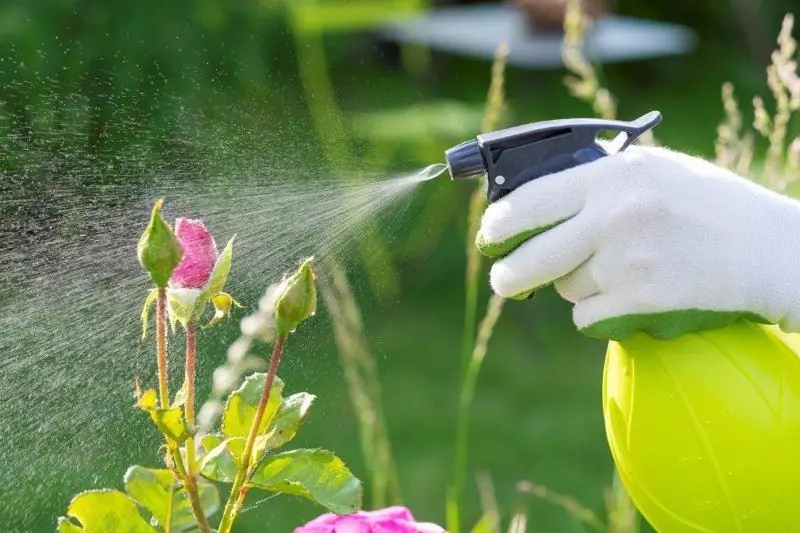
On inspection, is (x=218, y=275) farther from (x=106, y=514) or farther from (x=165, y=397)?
(x=106, y=514)

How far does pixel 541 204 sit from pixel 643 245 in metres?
0.09

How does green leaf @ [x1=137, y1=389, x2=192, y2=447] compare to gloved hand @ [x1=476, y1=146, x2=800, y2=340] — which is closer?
green leaf @ [x1=137, y1=389, x2=192, y2=447]

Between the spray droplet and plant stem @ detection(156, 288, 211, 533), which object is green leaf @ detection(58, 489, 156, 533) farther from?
the spray droplet

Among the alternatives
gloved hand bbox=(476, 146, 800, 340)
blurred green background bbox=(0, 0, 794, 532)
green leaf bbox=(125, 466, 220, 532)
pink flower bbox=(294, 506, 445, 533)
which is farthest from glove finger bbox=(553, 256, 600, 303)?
blurred green background bbox=(0, 0, 794, 532)

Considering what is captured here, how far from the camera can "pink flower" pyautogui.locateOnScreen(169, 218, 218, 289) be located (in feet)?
2.49

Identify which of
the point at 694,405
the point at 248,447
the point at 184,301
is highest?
the point at 184,301

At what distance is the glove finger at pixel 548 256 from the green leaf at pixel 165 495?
282 mm

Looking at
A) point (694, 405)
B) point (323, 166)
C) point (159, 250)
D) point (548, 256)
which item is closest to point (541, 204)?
point (548, 256)

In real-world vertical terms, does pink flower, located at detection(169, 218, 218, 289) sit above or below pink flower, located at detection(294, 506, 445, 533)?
above

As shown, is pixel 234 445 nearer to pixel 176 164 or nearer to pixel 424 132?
pixel 176 164

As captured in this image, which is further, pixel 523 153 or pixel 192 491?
pixel 523 153

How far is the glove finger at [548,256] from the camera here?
0.89 metres

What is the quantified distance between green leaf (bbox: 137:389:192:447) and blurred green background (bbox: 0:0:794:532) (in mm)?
1123

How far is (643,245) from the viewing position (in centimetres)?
90
